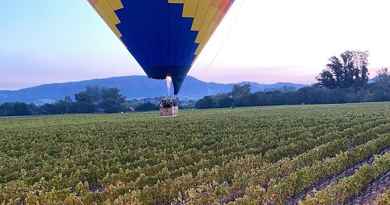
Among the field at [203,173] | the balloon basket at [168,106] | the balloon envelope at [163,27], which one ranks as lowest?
the field at [203,173]

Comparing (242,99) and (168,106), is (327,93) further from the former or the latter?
(168,106)

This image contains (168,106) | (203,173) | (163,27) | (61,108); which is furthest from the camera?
(61,108)

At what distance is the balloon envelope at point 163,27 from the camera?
15.1 m

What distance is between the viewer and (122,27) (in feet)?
51.4

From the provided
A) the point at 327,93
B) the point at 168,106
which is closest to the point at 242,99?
the point at 327,93

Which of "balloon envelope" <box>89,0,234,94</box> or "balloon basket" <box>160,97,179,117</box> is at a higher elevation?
"balloon envelope" <box>89,0,234,94</box>

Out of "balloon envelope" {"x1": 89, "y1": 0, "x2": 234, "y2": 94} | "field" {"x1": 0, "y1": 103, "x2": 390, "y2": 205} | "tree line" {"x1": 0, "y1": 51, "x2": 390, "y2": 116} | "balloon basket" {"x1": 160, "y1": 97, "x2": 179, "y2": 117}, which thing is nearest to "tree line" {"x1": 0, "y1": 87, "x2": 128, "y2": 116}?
"tree line" {"x1": 0, "y1": 51, "x2": 390, "y2": 116}

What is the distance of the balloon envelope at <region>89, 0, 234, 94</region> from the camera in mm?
15125

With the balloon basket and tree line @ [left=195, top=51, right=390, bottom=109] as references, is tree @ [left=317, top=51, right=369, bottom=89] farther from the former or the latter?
the balloon basket

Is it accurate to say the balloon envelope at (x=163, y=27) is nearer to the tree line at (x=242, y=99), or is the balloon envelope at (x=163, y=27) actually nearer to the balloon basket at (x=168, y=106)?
the balloon basket at (x=168, y=106)

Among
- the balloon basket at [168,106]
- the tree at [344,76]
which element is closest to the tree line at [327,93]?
the tree at [344,76]

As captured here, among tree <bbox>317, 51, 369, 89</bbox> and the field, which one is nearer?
the field

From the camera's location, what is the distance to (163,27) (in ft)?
51.0

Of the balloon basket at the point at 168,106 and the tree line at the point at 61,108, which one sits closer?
the balloon basket at the point at 168,106
